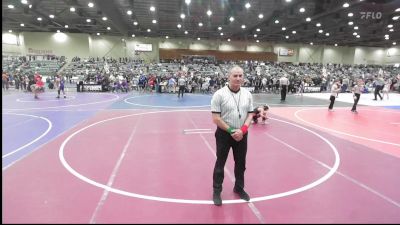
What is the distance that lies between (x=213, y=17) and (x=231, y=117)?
2858 centimetres

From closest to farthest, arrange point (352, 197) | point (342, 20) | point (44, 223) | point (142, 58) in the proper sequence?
1. point (44, 223)
2. point (352, 197)
3. point (342, 20)
4. point (142, 58)

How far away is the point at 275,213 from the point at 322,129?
6690mm

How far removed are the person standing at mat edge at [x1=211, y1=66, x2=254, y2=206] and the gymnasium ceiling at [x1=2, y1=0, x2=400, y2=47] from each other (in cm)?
1405

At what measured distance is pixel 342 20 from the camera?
98.1 feet

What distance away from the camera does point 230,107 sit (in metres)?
4.23

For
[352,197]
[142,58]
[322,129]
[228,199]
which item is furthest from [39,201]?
[142,58]

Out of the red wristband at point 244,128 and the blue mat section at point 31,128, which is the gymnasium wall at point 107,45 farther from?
the red wristband at point 244,128

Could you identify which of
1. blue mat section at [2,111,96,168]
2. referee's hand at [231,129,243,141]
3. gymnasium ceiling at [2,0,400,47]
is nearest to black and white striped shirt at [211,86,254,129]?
referee's hand at [231,129,243,141]

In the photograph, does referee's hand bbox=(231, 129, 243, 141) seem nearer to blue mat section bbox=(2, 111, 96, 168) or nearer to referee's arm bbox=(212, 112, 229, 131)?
referee's arm bbox=(212, 112, 229, 131)

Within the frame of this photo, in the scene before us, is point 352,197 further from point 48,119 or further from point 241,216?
point 48,119

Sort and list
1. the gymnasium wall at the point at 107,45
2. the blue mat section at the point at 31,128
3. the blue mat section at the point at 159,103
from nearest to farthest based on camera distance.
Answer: the blue mat section at the point at 31,128
the blue mat section at the point at 159,103
the gymnasium wall at the point at 107,45

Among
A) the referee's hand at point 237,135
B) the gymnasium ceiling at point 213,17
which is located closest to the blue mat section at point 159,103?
the gymnasium ceiling at point 213,17

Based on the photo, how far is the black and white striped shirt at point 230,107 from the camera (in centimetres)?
423

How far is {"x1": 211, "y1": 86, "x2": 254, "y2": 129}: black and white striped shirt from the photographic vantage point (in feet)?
13.9
